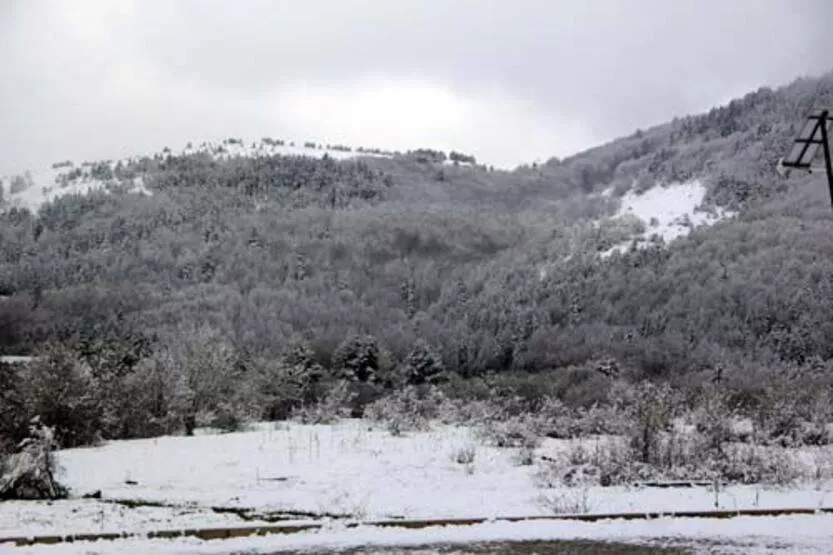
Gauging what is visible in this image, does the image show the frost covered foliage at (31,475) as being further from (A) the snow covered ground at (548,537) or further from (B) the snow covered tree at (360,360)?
(B) the snow covered tree at (360,360)

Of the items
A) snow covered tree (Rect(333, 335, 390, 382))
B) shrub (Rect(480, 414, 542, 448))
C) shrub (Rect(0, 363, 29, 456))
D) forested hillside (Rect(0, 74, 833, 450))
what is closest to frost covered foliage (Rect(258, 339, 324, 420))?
forested hillside (Rect(0, 74, 833, 450))

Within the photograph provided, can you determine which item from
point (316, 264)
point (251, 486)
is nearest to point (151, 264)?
point (316, 264)

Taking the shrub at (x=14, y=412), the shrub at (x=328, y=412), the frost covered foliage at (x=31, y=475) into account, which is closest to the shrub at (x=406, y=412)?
the shrub at (x=328, y=412)

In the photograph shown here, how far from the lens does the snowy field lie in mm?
11055

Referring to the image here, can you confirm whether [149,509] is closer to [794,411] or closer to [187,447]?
[187,447]

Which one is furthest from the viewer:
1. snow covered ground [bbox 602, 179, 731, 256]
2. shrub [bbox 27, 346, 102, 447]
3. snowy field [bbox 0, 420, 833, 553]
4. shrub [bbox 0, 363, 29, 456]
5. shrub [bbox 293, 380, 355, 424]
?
snow covered ground [bbox 602, 179, 731, 256]

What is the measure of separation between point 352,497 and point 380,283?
123m

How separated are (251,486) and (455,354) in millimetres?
83206

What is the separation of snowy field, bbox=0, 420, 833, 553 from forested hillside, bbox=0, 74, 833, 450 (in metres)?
9.94

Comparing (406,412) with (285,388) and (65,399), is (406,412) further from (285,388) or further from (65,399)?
(285,388)

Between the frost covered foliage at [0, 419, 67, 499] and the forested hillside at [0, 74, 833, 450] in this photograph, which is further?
the forested hillside at [0, 74, 833, 450]

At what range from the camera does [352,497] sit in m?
15.6

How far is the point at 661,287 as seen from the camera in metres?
111

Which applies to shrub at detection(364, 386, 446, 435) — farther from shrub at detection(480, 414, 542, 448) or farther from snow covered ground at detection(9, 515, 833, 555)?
snow covered ground at detection(9, 515, 833, 555)
